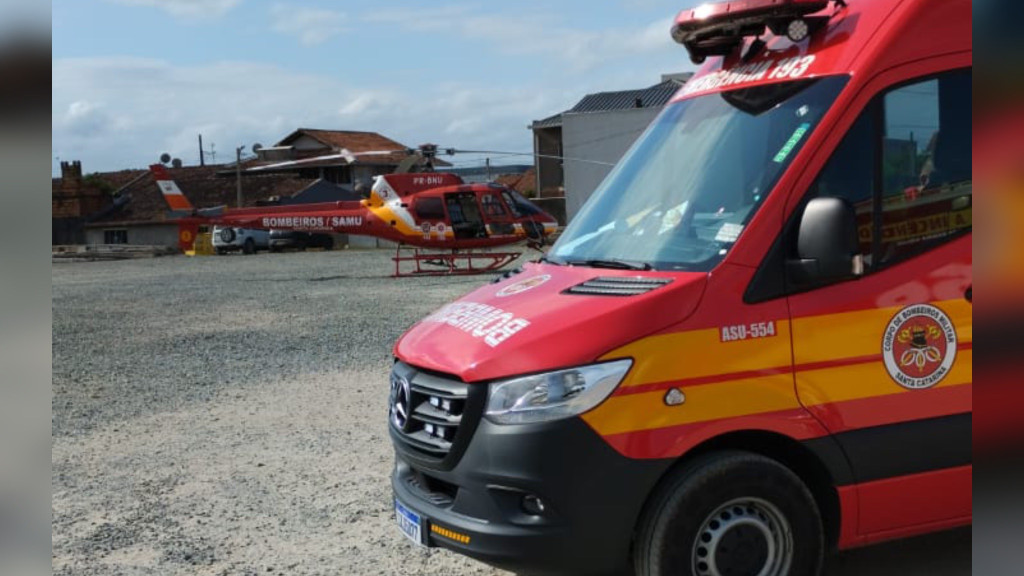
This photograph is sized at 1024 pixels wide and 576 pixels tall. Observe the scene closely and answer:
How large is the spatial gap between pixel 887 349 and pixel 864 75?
1232 mm

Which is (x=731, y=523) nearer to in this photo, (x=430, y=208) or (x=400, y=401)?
(x=400, y=401)

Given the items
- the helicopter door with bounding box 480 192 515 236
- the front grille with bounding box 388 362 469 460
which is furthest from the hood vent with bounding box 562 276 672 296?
the helicopter door with bounding box 480 192 515 236

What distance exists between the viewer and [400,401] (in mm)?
4441

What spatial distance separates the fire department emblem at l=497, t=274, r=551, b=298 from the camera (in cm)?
455

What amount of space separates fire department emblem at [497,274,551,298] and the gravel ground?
5.05ft

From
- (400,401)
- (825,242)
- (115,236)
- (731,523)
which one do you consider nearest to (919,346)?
(825,242)

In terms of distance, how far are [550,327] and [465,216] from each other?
870 inches

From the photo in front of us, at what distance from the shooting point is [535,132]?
5959 centimetres

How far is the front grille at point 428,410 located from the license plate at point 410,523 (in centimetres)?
32

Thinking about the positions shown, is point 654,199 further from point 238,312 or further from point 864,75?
point 238,312

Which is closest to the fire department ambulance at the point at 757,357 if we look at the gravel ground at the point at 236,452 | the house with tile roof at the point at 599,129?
the gravel ground at the point at 236,452

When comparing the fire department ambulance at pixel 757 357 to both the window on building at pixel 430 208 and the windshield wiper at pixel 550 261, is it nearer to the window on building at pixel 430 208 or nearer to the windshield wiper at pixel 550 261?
the windshield wiper at pixel 550 261

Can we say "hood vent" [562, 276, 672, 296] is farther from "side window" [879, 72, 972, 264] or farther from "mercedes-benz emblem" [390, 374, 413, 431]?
"side window" [879, 72, 972, 264]
